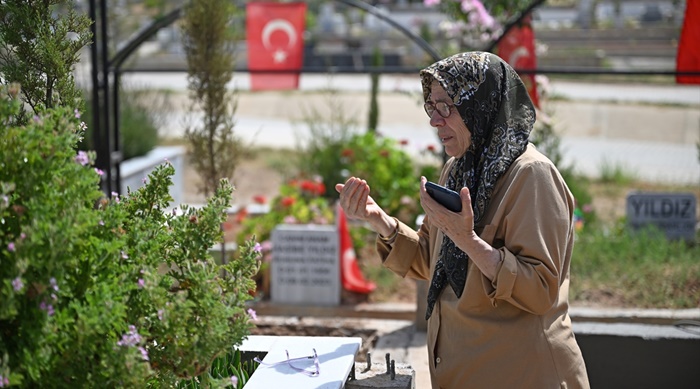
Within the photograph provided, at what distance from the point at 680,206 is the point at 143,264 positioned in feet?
19.4

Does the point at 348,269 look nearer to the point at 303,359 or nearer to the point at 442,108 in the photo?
the point at 303,359

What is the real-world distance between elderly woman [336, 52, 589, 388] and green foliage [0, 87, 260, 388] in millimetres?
645

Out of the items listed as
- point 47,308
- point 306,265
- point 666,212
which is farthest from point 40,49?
point 666,212

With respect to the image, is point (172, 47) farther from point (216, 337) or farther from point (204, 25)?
point (216, 337)

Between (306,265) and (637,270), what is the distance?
7.57 ft

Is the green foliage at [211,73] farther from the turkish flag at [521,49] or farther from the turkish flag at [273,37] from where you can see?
the turkish flag at [521,49]

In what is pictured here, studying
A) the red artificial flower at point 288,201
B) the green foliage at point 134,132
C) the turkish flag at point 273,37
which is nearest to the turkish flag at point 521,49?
the turkish flag at point 273,37

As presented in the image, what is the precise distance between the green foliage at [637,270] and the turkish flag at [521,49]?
1.20 meters

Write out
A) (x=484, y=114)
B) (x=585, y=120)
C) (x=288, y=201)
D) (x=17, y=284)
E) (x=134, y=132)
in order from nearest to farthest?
(x=17, y=284) < (x=484, y=114) < (x=288, y=201) < (x=134, y=132) < (x=585, y=120)

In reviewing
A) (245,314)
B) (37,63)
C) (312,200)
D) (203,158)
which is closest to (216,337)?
(245,314)

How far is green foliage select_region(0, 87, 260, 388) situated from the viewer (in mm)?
2195

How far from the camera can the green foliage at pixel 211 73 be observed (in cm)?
580

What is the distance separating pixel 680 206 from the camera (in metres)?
7.54

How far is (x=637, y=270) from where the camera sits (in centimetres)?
678
